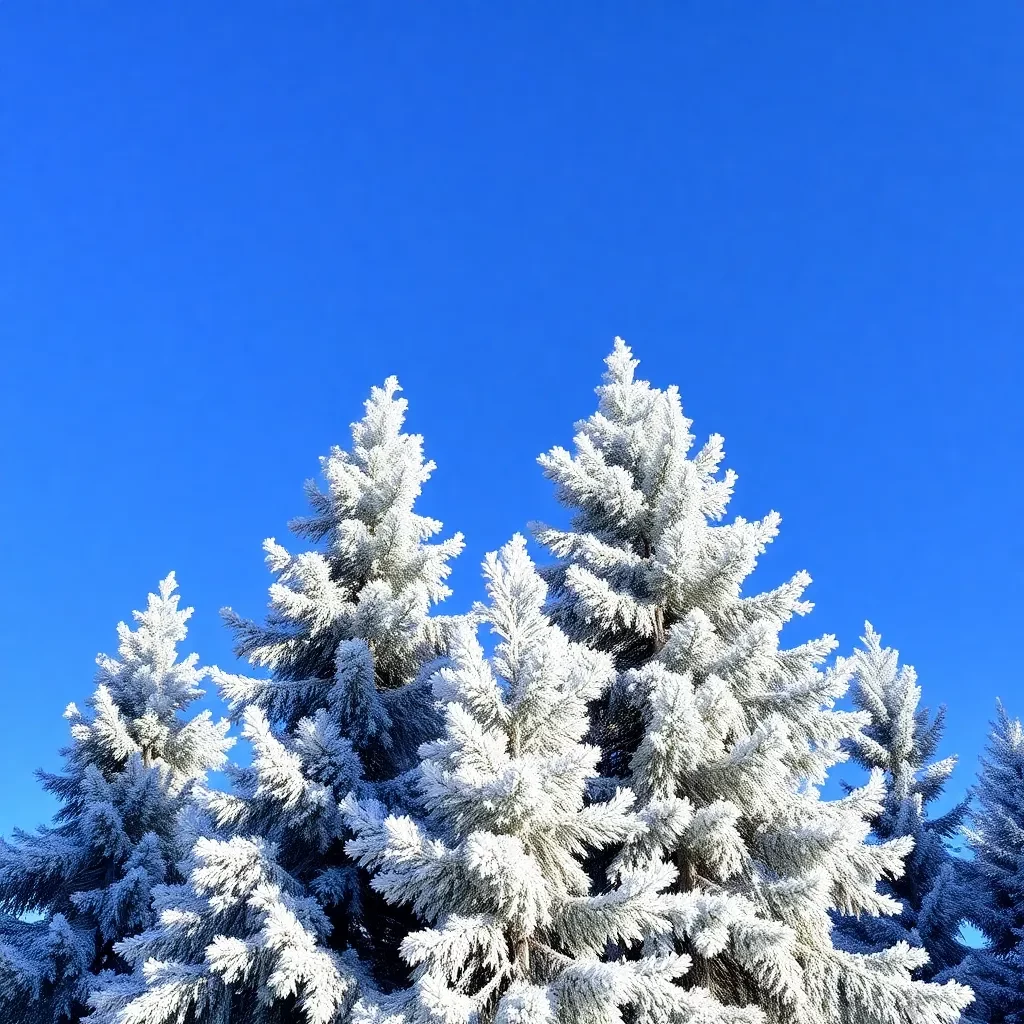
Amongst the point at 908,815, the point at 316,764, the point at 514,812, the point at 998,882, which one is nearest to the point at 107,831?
the point at 316,764

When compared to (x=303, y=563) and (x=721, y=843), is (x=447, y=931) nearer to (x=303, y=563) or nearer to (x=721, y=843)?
(x=721, y=843)

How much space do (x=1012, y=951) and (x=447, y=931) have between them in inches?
557

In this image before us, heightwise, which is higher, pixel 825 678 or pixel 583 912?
pixel 825 678

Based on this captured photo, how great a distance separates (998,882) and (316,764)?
14605mm

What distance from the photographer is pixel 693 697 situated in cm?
711

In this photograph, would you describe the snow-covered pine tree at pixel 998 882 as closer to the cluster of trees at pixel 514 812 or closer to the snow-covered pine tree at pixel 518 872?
the cluster of trees at pixel 514 812

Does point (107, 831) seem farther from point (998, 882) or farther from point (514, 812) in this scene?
point (998, 882)

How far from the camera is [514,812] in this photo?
539cm

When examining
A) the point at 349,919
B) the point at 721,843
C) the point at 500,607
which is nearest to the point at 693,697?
the point at 721,843

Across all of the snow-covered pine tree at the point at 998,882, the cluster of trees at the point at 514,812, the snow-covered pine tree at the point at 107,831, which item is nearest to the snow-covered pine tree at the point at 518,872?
the cluster of trees at the point at 514,812

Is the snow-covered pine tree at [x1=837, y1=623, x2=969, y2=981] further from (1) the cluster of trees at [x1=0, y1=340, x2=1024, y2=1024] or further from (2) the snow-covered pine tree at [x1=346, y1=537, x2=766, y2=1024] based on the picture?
(2) the snow-covered pine tree at [x1=346, y1=537, x2=766, y2=1024]

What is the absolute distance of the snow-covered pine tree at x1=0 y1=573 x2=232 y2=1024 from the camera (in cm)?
1050

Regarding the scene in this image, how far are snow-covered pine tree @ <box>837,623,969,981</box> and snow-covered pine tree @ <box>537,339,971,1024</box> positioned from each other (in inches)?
228

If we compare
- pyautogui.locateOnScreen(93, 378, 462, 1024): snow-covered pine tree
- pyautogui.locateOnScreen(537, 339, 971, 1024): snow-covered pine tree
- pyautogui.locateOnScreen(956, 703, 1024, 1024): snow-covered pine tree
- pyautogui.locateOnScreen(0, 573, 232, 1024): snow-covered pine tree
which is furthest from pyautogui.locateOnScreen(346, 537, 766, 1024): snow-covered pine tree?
pyautogui.locateOnScreen(956, 703, 1024, 1024): snow-covered pine tree
